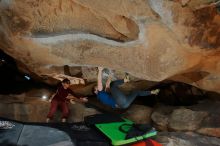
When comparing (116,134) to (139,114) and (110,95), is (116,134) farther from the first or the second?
(139,114)

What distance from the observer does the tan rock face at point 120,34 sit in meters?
4.32

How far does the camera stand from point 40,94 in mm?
7160

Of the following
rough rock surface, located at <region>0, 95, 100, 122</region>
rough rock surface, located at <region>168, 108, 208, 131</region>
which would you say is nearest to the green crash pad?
rough rock surface, located at <region>168, 108, 208, 131</region>

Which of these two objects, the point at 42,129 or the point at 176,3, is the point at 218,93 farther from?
the point at 42,129

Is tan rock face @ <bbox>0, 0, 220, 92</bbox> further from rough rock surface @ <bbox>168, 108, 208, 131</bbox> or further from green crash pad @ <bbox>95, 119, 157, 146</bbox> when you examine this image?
green crash pad @ <bbox>95, 119, 157, 146</bbox>

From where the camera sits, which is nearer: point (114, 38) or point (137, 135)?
point (137, 135)

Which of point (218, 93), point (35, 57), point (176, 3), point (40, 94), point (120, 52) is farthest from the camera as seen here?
point (40, 94)

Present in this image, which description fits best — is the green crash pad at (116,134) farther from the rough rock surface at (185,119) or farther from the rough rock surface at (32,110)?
the rough rock surface at (32,110)

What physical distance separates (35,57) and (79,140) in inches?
76.7

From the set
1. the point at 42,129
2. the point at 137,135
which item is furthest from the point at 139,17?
the point at 42,129

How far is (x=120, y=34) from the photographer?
5.04m

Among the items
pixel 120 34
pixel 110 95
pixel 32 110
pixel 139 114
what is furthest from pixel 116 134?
pixel 32 110

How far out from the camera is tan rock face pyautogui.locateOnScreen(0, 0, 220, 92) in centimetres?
432

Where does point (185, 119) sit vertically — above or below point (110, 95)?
below
